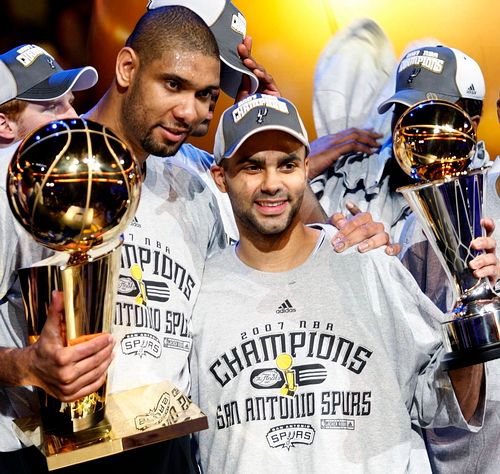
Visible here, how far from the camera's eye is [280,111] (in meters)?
1.97

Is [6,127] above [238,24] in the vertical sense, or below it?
below

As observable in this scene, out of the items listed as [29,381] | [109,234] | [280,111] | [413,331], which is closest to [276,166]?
[280,111]

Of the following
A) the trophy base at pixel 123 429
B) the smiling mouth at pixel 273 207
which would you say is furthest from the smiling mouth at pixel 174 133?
the trophy base at pixel 123 429

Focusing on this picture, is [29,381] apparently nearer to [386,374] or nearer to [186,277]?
[186,277]

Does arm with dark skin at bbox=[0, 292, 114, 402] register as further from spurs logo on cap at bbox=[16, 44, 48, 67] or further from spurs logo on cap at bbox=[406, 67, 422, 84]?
spurs logo on cap at bbox=[406, 67, 422, 84]

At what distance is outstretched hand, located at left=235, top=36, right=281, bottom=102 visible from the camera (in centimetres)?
237

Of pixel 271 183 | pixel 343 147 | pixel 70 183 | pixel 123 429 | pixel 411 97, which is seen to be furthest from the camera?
pixel 343 147

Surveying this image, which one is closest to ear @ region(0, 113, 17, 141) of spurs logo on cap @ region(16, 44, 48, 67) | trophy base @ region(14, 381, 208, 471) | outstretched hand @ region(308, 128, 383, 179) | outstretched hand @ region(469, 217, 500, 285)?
spurs logo on cap @ region(16, 44, 48, 67)

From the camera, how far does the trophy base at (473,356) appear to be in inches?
64.3

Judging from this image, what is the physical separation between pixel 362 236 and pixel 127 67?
0.66m

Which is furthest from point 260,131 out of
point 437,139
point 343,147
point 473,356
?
point 343,147

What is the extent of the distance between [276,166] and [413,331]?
0.47 meters

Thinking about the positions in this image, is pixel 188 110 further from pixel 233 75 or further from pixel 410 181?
pixel 410 181

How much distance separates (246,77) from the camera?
2.41m
